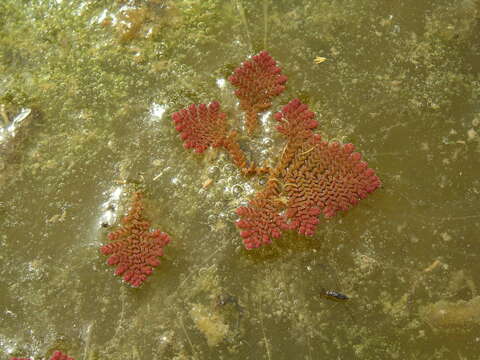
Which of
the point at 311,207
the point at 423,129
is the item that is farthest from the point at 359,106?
the point at 311,207

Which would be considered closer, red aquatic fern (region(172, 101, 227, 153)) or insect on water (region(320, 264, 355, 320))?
insect on water (region(320, 264, 355, 320))

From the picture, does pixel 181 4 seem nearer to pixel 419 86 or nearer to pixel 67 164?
pixel 67 164

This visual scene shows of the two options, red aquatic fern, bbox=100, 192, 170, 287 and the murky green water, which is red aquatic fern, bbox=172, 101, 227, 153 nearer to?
the murky green water

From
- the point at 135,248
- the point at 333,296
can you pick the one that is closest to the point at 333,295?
the point at 333,296

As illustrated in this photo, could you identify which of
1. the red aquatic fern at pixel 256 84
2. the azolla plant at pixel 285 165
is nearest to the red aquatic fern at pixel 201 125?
the azolla plant at pixel 285 165

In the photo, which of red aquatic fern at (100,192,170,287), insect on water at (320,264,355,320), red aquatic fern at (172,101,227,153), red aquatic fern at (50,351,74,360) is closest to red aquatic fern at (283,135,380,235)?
insect on water at (320,264,355,320)

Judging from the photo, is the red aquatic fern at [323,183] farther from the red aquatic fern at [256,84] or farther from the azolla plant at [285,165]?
the red aquatic fern at [256,84]

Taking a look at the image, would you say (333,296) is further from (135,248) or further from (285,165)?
(135,248)
